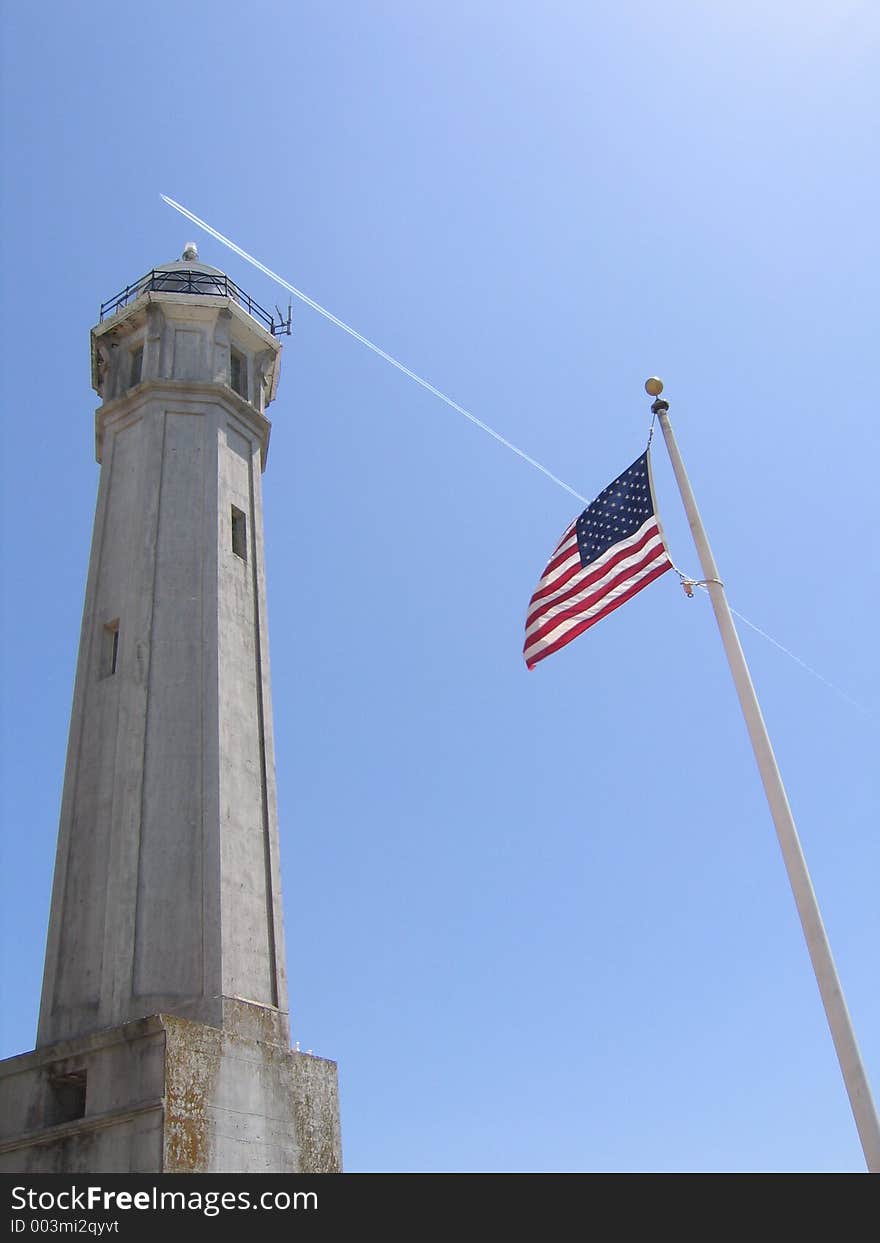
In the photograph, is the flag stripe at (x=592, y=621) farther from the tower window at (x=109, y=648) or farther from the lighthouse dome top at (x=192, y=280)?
the lighthouse dome top at (x=192, y=280)

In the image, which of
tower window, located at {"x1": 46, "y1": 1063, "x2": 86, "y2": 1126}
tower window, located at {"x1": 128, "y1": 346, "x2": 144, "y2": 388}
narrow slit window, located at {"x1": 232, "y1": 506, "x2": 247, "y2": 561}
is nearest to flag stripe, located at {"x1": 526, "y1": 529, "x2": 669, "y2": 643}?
tower window, located at {"x1": 46, "y1": 1063, "x2": 86, "y2": 1126}

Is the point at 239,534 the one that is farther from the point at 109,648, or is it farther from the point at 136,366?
the point at 136,366

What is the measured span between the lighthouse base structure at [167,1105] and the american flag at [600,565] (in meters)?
8.30

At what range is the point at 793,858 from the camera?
1207 cm

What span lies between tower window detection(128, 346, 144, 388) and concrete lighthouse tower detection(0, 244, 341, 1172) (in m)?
0.06

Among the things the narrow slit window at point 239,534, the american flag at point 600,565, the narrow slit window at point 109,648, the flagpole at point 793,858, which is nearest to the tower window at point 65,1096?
the narrow slit window at point 109,648

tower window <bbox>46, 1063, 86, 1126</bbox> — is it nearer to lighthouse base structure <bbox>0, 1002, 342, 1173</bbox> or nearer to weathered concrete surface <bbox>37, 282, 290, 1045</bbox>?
lighthouse base structure <bbox>0, 1002, 342, 1173</bbox>

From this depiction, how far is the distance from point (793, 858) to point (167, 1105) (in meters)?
10.1

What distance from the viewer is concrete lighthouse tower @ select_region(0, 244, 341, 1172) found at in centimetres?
1666

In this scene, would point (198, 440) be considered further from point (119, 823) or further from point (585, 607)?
point (585, 607)

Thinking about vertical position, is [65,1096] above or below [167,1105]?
above

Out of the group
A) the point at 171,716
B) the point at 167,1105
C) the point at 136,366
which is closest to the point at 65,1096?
the point at 167,1105
